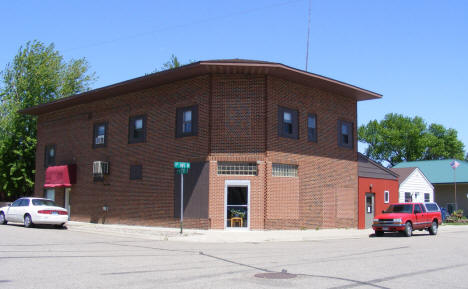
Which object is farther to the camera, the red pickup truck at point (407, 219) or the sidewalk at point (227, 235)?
the red pickup truck at point (407, 219)

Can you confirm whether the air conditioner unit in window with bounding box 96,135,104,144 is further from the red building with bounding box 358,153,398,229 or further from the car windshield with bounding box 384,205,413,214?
the car windshield with bounding box 384,205,413,214

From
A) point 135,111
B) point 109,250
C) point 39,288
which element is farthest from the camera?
point 135,111

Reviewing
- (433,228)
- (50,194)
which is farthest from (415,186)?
(50,194)

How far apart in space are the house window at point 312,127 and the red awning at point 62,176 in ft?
51.1

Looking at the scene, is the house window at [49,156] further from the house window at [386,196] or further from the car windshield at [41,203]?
the house window at [386,196]

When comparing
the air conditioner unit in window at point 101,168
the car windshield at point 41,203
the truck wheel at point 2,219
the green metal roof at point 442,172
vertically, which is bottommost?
the truck wheel at point 2,219

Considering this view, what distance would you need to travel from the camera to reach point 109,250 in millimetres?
14430

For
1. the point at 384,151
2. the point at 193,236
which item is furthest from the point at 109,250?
the point at 384,151

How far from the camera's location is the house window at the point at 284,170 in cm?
2333

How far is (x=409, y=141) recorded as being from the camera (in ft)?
254

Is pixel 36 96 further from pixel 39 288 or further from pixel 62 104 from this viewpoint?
pixel 39 288

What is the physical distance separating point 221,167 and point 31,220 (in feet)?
31.9

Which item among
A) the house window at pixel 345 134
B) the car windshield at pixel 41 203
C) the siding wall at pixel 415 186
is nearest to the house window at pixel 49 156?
the car windshield at pixel 41 203

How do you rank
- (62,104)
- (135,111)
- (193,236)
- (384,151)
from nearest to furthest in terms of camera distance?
(193,236) → (135,111) → (62,104) → (384,151)
